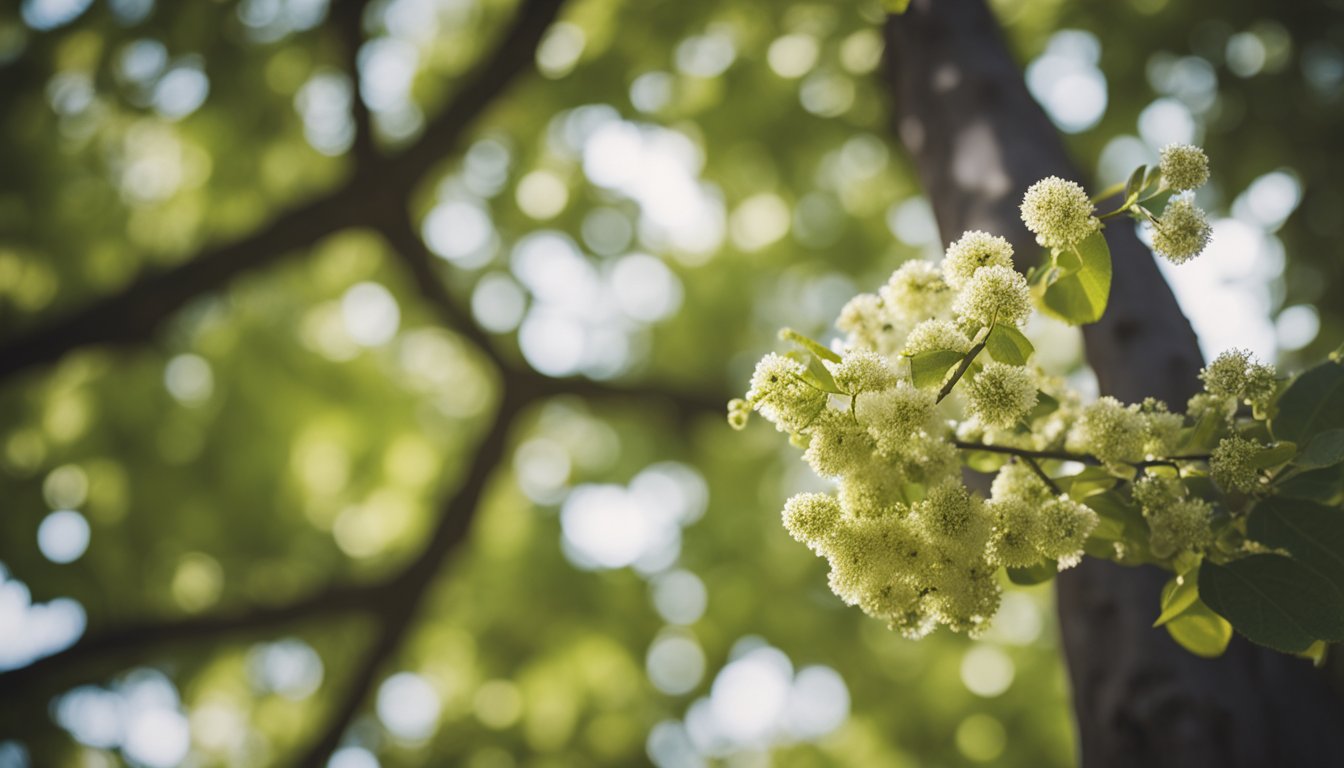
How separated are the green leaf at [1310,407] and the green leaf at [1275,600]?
15cm

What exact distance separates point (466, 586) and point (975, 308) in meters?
4.31

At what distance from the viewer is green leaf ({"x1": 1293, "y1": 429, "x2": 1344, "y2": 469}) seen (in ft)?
3.19

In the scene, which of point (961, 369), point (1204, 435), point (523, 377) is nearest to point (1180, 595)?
point (1204, 435)

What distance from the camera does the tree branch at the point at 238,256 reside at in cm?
390

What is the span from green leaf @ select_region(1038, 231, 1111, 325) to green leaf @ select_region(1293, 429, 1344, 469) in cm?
25

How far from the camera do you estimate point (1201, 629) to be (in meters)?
1.22

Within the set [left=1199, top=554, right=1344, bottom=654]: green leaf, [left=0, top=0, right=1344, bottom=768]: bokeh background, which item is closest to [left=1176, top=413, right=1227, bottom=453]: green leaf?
[left=1199, top=554, right=1344, bottom=654]: green leaf

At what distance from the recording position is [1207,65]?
3752 millimetres

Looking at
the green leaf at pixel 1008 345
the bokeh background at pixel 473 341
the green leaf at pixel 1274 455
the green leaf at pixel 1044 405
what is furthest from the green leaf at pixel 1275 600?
the bokeh background at pixel 473 341

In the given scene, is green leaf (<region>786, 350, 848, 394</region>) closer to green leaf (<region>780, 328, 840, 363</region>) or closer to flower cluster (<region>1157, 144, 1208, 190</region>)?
green leaf (<region>780, 328, 840, 363</region>)

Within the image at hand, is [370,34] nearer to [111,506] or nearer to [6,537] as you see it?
[111,506]

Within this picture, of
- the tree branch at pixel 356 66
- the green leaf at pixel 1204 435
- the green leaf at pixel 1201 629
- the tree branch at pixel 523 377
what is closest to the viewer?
the green leaf at pixel 1204 435

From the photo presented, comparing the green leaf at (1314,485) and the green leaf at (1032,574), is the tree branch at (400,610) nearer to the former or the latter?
the green leaf at (1032,574)

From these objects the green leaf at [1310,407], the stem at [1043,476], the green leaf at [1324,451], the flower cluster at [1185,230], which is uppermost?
the flower cluster at [1185,230]
